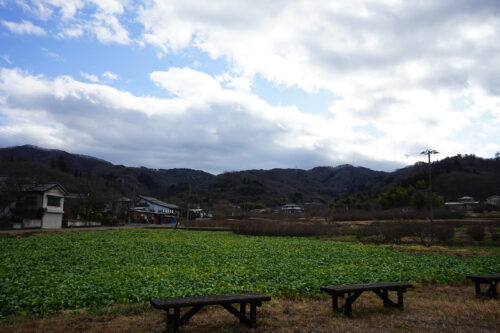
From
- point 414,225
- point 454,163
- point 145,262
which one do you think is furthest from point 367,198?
point 145,262

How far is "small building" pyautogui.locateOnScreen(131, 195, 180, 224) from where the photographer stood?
7675cm

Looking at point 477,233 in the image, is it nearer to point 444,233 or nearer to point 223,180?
point 444,233

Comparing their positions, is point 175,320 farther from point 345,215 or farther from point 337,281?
point 345,215

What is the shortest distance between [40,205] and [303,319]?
44.8 m

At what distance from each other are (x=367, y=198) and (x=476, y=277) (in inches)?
3975

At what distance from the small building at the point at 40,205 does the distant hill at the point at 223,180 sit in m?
15.3

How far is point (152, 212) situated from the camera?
82750mm

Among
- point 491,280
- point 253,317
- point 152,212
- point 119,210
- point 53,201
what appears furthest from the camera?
point 152,212

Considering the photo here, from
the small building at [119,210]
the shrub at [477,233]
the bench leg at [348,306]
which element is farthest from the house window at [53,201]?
the shrub at [477,233]

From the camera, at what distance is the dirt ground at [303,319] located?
22.3 feet

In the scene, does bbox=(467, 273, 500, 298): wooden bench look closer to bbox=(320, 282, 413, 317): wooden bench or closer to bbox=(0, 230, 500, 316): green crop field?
bbox=(0, 230, 500, 316): green crop field

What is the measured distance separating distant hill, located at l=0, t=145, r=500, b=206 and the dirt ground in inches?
1907

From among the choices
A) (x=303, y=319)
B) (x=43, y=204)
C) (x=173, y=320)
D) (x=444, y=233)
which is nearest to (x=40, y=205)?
(x=43, y=204)

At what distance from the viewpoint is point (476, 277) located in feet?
32.6
